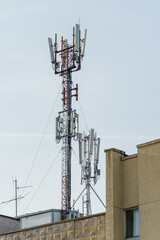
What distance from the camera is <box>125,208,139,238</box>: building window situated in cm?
3200

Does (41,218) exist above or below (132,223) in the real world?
above

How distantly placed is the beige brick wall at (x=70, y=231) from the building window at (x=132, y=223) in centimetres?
110

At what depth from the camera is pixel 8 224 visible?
44.1 metres

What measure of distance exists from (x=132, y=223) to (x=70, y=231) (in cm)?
341

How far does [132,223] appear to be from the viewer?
106ft

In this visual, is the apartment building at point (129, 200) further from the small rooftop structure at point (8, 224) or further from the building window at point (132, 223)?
the small rooftop structure at point (8, 224)

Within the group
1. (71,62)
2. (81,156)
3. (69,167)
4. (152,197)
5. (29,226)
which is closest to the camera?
(152,197)

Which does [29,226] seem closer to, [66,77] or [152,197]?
[152,197]

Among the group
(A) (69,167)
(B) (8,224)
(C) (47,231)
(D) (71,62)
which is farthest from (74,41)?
(C) (47,231)

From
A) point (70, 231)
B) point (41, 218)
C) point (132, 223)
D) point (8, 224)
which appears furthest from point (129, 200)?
point (8, 224)

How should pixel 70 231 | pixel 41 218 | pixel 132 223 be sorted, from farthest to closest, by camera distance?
pixel 41 218 → pixel 70 231 → pixel 132 223

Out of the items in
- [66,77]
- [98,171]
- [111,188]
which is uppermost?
[66,77]

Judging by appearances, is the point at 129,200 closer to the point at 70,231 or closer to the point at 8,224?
the point at 70,231

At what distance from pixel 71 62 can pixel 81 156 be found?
13062 millimetres
